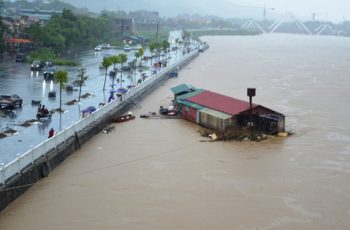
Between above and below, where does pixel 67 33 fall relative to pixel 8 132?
above

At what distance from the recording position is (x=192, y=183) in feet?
25.0

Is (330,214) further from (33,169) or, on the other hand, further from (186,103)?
(186,103)

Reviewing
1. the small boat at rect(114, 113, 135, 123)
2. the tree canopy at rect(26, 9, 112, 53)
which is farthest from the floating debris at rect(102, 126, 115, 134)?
the tree canopy at rect(26, 9, 112, 53)

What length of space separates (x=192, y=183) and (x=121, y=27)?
40.8 meters

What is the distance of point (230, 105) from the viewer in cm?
1130

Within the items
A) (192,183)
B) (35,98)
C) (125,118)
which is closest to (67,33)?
(35,98)

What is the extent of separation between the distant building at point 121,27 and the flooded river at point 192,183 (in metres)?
35.0

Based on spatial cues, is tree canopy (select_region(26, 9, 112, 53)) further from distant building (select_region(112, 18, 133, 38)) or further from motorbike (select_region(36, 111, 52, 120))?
motorbike (select_region(36, 111, 52, 120))

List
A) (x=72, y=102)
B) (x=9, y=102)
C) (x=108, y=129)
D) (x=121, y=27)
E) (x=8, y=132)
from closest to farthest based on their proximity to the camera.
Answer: (x=8, y=132)
(x=108, y=129)
(x=9, y=102)
(x=72, y=102)
(x=121, y=27)

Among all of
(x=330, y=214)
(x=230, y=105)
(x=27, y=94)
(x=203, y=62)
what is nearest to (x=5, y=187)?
(x=330, y=214)

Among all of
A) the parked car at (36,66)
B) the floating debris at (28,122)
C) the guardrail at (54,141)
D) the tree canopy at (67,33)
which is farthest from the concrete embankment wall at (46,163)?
the tree canopy at (67,33)

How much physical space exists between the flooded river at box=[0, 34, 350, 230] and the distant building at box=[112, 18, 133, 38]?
1377 inches

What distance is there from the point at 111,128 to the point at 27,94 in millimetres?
4696

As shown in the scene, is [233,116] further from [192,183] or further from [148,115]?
[192,183]
